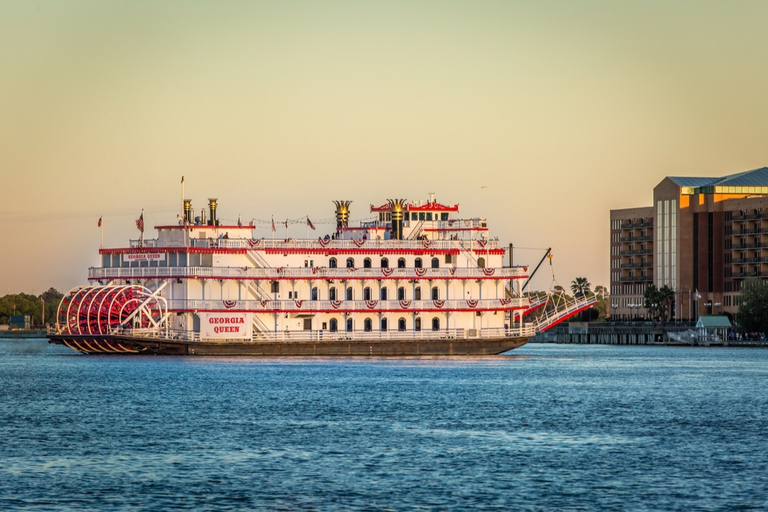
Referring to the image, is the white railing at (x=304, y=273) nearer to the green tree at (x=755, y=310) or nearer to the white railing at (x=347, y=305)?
the white railing at (x=347, y=305)

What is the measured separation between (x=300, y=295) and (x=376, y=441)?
40.8 meters

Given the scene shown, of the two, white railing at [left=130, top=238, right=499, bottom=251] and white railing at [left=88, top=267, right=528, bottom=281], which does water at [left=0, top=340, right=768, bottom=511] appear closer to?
white railing at [left=88, top=267, right=528, bottom=281]

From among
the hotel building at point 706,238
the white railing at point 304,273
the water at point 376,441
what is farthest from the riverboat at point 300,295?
the hotel building at point 706,238

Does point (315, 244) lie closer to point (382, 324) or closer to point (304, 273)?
point (304, 273)

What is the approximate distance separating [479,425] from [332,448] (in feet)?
25.9

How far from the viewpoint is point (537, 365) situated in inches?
3398

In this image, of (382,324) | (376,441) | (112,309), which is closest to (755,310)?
(382,324)

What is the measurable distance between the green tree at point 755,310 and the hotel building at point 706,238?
1912 cm

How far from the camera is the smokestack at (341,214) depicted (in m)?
88.2

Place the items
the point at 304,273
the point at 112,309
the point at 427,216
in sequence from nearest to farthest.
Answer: the point at 112,309
the point at 304,273
the point at 427,216

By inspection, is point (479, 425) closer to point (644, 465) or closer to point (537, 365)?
point (644, 465)

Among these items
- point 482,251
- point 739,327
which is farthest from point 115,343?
point 739,327

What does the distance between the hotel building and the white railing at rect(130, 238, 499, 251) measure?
82.5m

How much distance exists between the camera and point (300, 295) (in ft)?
270
